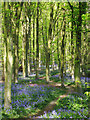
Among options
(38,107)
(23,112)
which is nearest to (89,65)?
(23,112)

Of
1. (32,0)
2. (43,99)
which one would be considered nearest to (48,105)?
(43,99)

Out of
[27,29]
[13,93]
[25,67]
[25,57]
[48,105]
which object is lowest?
[48,105]

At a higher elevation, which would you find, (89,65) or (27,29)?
(27,29)

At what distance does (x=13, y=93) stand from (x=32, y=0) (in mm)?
14709

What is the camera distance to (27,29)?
939 inches

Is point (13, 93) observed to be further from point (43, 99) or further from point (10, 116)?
point (10, 116)

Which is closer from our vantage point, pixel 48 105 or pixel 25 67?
pixel 48 105

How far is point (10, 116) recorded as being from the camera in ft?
25.0

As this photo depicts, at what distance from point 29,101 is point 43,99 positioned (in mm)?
1339

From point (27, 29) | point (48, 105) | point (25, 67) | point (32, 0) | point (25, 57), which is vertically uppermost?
point (32, 0)

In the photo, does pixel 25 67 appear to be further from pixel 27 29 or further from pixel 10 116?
pixel 10 116

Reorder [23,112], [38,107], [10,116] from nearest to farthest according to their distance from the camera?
1. [10,116]
2. [23,112]
3. [38,107]

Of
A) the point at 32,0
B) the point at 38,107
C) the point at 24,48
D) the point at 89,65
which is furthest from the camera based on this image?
the point at 24,48

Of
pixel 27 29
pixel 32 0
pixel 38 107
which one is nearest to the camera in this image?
pixel 38 107
